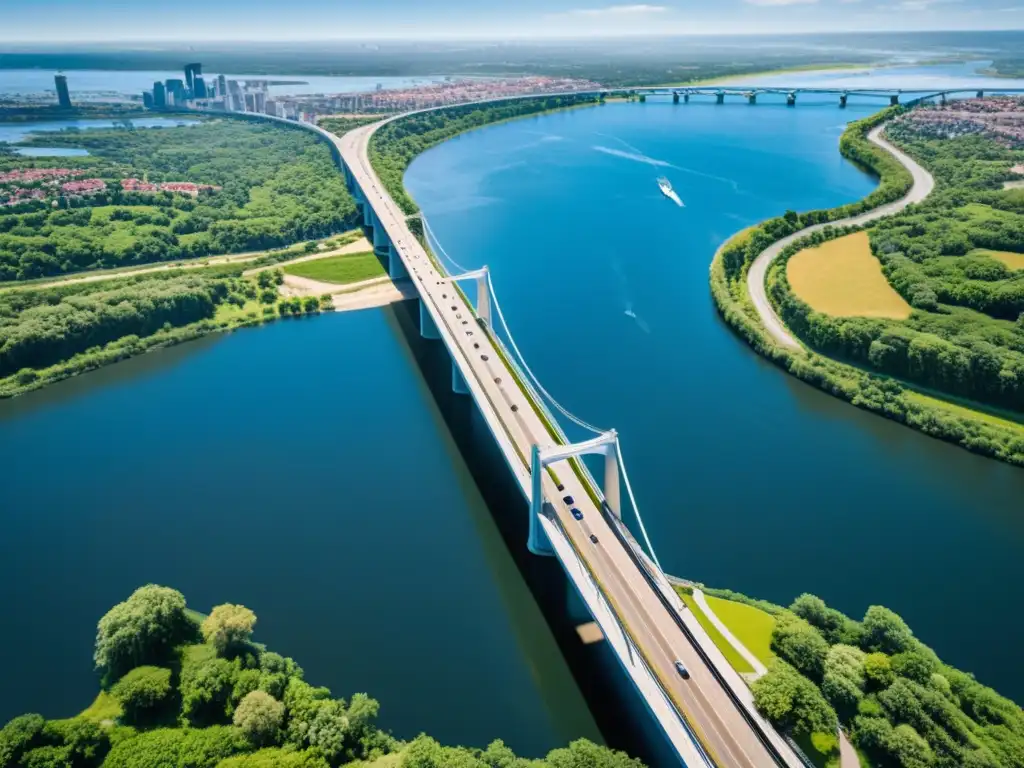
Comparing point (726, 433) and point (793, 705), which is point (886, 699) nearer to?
point (793, 705)

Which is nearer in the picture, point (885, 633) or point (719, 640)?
point (885, 633)

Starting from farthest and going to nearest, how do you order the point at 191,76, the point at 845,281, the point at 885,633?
the point at 191,76 → the point at 845,281 → the point at 885,633

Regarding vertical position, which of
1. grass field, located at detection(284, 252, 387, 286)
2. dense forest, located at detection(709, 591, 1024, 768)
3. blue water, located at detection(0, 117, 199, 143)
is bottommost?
dense forest, located at detection(709, 591, 1024, 768)

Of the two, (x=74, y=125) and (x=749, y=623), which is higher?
(x=74, y=125)

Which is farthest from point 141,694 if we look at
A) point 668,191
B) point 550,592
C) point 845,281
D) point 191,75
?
point 191,75

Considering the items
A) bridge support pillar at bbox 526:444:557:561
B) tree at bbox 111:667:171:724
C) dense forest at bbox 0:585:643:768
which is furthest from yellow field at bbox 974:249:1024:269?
tree at bbox 111:667:171:724

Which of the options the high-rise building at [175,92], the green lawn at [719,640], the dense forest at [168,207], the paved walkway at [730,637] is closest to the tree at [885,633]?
the paved walkway at [730,637]

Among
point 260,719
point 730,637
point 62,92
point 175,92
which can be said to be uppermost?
point 175,92

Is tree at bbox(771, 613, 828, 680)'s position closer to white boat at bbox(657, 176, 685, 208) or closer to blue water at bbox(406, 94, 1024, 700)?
blue water at bbox(406, 94, 1024, 700)
